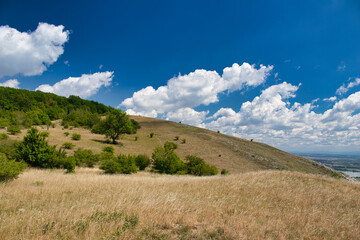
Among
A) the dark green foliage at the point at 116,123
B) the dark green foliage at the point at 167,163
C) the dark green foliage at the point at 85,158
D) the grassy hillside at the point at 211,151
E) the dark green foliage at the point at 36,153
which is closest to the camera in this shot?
the dark green foliage at the point at 36,153

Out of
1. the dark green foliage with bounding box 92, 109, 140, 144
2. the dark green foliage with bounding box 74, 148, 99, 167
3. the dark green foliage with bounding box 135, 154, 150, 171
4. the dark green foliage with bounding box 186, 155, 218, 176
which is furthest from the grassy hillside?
the dark green foliage with bounding box 135, 154, 150, 171

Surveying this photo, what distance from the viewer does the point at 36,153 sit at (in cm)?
2008

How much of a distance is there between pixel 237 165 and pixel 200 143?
17.2 meters

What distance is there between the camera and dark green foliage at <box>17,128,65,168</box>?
2000cm

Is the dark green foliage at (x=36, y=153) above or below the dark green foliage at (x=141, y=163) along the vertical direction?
above

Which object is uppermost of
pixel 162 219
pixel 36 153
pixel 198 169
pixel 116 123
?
pixel 116 123

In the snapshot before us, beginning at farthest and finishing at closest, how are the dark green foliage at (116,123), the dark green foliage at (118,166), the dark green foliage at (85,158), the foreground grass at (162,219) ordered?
the dark green foliage at (116,123) < the dark green foliage at (85,158) < the dark green foliage at (118,166) < the foreground grass at (162,219)

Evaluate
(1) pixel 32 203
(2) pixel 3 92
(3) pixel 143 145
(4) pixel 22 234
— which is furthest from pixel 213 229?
(2) pixel 3 92

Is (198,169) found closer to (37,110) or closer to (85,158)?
(85,158)

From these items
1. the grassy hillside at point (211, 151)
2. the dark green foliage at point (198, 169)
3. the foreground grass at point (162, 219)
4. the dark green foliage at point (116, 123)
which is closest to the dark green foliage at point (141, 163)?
the dark green foliage at point (198, 169)

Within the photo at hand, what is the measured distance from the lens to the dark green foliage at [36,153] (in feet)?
65.6

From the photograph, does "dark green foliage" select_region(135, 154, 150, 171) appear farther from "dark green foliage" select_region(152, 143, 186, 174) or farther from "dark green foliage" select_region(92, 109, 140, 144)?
"dark green foliage" select_region(92, 109, 140, 144)

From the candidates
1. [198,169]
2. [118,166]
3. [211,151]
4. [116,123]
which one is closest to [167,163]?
[198,169]

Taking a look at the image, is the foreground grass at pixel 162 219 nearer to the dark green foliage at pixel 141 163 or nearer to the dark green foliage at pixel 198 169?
the dark green foliage at pixel 198 169
